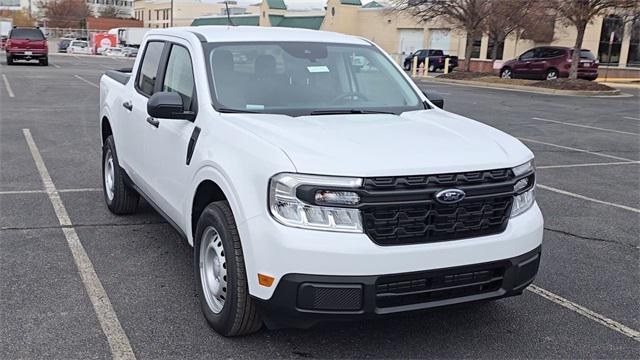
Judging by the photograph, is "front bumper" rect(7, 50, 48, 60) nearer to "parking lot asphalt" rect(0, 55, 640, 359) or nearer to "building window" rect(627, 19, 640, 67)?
"parking lot asphalt" rect(0, 55, 640, 359)

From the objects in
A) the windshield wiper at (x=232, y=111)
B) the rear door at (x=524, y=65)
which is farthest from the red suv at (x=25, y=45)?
the windshield wiper at (x=232, y=111)

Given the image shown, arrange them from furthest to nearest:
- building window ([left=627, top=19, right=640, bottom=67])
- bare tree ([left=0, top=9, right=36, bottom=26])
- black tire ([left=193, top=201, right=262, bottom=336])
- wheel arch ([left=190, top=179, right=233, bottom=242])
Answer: bare tree ([left=0, top=9, right=36, bottom=26]) < building window ([left=627, top=19, right=640, bottom=67]) < wheel arch ([left=190, top=179, right=233, bottom=242]) < black tire ([left=193, top=201, right=262, bottom=336])

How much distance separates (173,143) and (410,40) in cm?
5774

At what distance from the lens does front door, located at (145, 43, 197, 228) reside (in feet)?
14.0

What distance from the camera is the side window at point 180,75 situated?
4.46m

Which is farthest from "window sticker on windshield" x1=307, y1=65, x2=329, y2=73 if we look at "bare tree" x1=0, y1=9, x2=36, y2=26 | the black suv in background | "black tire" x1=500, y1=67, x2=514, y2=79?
"bare tree" x1=0, y1=9, x2=36, y2=26

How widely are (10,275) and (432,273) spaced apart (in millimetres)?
3172

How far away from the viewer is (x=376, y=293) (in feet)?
10.4

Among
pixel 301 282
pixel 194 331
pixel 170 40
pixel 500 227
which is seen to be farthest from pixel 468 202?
pixel 170 40

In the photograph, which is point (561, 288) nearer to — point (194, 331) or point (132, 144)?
point (194, 331)

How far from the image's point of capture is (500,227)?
3.52 metres

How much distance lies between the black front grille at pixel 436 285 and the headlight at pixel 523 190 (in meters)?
0.40

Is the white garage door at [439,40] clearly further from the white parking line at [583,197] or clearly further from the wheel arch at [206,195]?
the wheel arch at [206,195]

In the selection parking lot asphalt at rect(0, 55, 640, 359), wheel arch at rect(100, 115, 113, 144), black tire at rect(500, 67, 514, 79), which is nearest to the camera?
parking lot asphalt at rect(0, 55, 640, 359)
